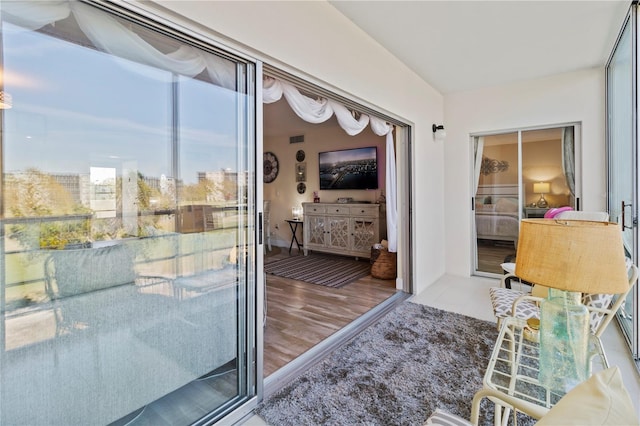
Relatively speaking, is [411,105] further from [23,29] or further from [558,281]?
[23,29]

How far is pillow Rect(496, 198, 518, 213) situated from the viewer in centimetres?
443

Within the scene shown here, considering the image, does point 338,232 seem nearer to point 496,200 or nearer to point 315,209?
point 315,209

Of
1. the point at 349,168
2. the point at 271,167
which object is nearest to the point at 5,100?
the point at 349,168

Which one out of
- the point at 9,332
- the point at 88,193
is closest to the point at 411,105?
the point at 88,193

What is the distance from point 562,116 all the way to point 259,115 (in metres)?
4.00

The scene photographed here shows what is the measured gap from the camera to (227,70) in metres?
1.78

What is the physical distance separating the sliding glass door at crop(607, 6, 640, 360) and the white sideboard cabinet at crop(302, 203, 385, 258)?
304 centimetres

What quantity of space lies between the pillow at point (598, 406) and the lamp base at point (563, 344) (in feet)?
1.86

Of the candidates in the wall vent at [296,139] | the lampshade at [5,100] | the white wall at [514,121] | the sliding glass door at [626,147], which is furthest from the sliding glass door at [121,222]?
the wall vent at [296,139]

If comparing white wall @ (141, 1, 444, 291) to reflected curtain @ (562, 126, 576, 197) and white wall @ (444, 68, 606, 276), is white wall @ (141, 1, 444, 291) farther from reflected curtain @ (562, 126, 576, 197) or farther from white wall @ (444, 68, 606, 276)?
reflected curtain @ (562, 126, 576, 197)

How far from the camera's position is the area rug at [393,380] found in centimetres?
181

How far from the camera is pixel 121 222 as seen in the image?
136 cm

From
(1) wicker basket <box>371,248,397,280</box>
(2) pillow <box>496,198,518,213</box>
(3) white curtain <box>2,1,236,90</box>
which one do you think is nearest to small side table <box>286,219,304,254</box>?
(1) wicker basket <box>371,248,397,280</box>

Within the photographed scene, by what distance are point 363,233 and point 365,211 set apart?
15.4 inches
